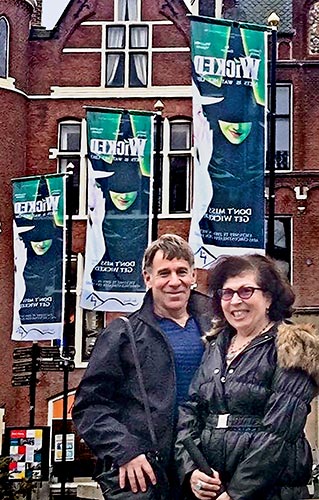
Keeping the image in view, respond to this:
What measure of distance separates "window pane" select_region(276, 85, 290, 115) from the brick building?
0.9 inches

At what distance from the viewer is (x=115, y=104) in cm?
2377

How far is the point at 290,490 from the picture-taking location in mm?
4238

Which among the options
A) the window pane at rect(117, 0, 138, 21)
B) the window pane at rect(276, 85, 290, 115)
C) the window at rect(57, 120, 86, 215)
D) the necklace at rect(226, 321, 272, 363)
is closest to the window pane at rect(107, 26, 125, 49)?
the window pane at rect(117, 0, 138, 21)

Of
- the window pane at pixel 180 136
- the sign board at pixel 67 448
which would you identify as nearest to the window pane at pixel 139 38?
the window pane at pixel 180 136

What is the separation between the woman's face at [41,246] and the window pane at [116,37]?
286 inches

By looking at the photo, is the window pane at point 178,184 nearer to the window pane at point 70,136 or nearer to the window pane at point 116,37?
the window pane at point 70,136

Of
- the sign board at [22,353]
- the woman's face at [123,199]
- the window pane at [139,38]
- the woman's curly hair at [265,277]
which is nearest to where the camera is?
the woman's curly hair at [265,277]

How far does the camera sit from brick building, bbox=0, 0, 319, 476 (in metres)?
22.7

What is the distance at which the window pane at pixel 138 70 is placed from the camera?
23.8 m

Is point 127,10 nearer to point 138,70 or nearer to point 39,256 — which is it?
point 138,70

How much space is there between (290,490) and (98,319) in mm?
19177

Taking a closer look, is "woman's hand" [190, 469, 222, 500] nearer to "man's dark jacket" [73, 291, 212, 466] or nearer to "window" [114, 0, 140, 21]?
"man's dark jacket" [73, 291, 212, 466]

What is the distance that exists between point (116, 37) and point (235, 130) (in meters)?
13.0

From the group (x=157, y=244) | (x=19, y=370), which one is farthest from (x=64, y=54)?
(x=157, y=244)
